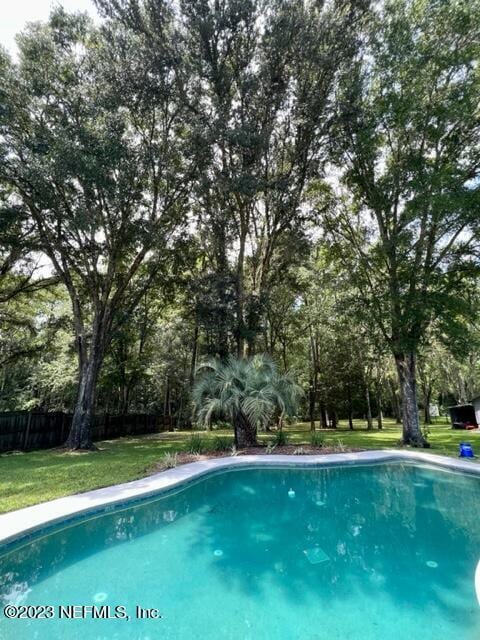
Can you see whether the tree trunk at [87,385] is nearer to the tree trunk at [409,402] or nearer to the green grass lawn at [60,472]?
the green grass lawn at [60,472]

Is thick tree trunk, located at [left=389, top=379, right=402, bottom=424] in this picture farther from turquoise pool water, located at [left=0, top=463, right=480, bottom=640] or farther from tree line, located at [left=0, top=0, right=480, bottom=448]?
turquoise pool water, located at [left=0, top=463, right=480, bottom=640]

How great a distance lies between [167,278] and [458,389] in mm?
29087

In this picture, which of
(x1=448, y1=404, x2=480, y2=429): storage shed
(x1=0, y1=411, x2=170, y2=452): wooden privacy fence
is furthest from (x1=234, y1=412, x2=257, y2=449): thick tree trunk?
(x1=448, y1=404, x2=480, y2=429): storage shed

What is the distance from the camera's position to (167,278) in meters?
15.4

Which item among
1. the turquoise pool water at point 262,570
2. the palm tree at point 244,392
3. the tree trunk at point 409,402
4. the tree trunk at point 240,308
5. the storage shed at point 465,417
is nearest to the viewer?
the turquoise pool water at point 262,570

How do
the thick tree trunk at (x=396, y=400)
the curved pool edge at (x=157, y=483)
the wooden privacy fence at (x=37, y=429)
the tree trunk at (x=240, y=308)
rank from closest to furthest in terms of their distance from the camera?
the curved pool edge at (x=157, y=483) → the wooden privacy fence at (x=37, y=429) → the tree trunk at (x=240, y=308) → the thick tree trunk at (x=396, y=400)

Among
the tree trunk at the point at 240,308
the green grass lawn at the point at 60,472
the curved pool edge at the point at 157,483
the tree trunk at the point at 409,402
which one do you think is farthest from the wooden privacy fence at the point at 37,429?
the tree trunk at the point at 409,402

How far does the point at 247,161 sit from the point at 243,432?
359 inches

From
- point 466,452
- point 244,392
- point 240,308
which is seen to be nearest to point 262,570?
point 244,392

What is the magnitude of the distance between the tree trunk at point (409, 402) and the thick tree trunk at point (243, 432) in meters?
5.79

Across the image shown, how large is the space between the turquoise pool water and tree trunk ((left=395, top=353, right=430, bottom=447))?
234 inches

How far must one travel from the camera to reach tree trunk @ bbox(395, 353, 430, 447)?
1205cm

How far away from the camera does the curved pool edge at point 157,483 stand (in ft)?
15.0

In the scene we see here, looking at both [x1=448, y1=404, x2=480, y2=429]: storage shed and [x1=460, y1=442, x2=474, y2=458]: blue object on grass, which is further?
[x1=448, y1=404, x2=480, y2=429]: storage shed
